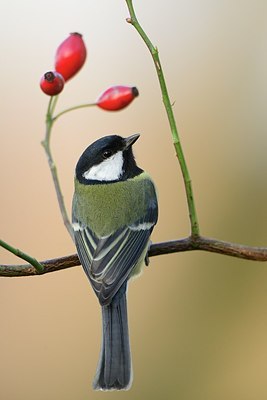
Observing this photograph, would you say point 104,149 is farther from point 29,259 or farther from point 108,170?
point 29,259

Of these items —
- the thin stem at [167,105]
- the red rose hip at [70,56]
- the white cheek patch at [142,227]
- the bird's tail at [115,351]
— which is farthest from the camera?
the white cheek patch at [142,227]

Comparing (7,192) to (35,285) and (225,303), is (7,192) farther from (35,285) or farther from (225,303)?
(225,303)

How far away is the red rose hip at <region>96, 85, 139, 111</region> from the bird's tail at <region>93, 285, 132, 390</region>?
88 centimetres

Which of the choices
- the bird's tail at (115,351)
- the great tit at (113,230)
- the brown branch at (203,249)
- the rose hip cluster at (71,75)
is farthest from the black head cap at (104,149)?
the brown branch at (203,249)

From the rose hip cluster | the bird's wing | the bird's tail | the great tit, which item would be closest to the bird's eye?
the great tit

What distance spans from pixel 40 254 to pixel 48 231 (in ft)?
0.53

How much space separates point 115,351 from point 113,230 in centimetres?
50

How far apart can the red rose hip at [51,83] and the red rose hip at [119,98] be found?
13cm

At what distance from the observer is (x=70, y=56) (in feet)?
7.55

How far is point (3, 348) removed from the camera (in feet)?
14.9

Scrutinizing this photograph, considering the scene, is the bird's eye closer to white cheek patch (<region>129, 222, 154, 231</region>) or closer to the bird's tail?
white cheek patch (<region>129, 222, 154, 231</region>)

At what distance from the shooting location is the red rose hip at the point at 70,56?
231cm

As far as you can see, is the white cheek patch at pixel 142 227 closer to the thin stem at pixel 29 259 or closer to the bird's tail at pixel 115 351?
the bird's tail at pixel 115 351

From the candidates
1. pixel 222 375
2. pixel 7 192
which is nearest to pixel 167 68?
pixel 7 192
